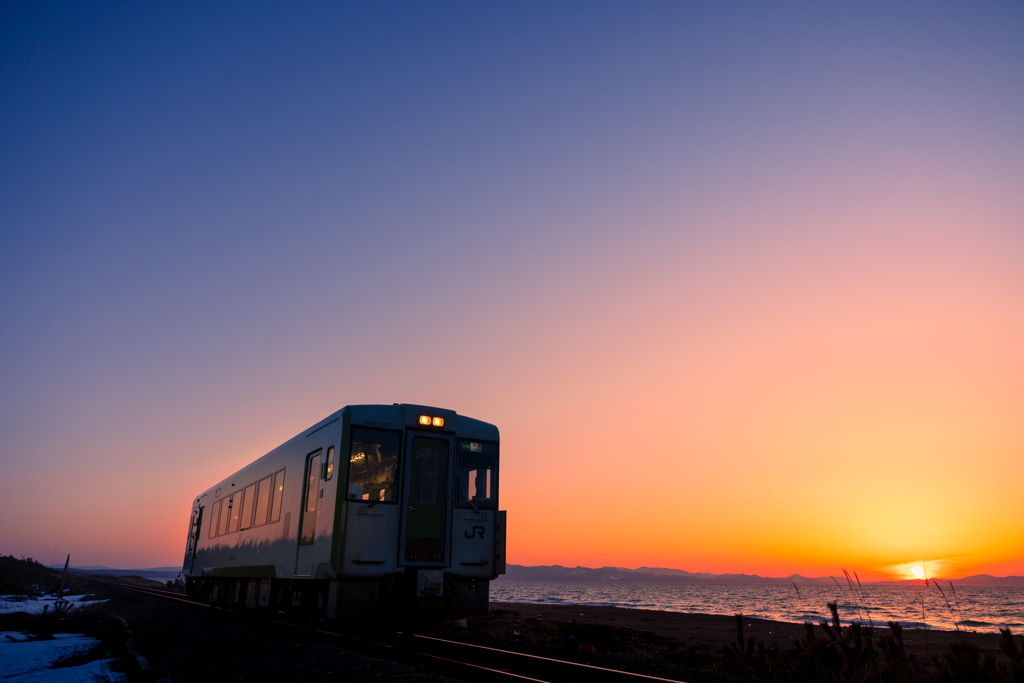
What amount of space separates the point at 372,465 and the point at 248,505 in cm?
620

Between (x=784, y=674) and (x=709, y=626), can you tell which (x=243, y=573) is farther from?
(x=709, y=626)

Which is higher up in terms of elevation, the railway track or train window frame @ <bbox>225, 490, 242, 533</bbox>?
train window frame @ <bbox>225, 490, 242, 533</bbox>

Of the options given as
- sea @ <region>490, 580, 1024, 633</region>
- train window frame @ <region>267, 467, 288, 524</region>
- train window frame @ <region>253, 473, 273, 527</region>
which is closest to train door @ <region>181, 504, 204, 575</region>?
train window frame @ <region>253, 473, 273, 527</region>

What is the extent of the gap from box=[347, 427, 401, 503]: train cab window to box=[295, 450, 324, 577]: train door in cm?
81

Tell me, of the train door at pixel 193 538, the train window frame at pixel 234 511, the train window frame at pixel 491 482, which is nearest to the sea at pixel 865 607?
the train window frame at pixel 491 482

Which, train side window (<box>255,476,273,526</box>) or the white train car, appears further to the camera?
train side window (<box>255,476,273,526</box>)

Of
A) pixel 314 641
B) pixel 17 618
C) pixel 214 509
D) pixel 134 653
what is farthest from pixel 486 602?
pixel 17 618

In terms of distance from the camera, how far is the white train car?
8.51m

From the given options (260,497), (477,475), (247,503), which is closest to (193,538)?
(247,503)

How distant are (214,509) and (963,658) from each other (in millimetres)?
17448

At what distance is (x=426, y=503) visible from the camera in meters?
9.31

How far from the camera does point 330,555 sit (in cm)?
834

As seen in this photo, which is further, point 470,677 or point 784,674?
point 784,674

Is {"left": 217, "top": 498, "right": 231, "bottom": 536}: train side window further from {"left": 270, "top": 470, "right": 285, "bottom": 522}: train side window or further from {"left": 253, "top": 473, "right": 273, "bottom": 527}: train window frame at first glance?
{"left": 270, "top": 470, "right": 285, "bottom": 522}: train side window
